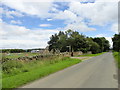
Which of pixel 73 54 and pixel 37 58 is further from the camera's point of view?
pixel 73 54

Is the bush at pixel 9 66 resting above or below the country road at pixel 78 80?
above

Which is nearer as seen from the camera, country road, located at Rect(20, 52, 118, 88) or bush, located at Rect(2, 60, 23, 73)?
country road, located at Rect(20, 52, 118, 88)

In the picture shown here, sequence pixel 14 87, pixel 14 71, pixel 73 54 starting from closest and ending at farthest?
pixel 14 87 < pixel 14 71 < pixel 73 54

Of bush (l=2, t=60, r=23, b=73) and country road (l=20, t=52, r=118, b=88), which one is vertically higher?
bush (l=2, t=60, r=23, b=73)

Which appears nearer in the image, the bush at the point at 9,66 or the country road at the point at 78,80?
the country road at the point at 78,80

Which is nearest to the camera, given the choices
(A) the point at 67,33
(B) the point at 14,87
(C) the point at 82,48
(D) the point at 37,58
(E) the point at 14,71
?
(B) the point at 14,87

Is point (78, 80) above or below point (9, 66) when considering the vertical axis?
below

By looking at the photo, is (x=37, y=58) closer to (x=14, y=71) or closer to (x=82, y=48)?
(x=14, y=71)

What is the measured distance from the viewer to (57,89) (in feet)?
22.3

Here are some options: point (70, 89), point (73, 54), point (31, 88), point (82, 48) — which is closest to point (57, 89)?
point (70, 89)

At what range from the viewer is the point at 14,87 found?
24.0ft

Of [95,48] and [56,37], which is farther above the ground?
[56,37]

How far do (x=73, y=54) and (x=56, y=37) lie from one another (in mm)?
54394

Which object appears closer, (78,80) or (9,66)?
(78,80)
